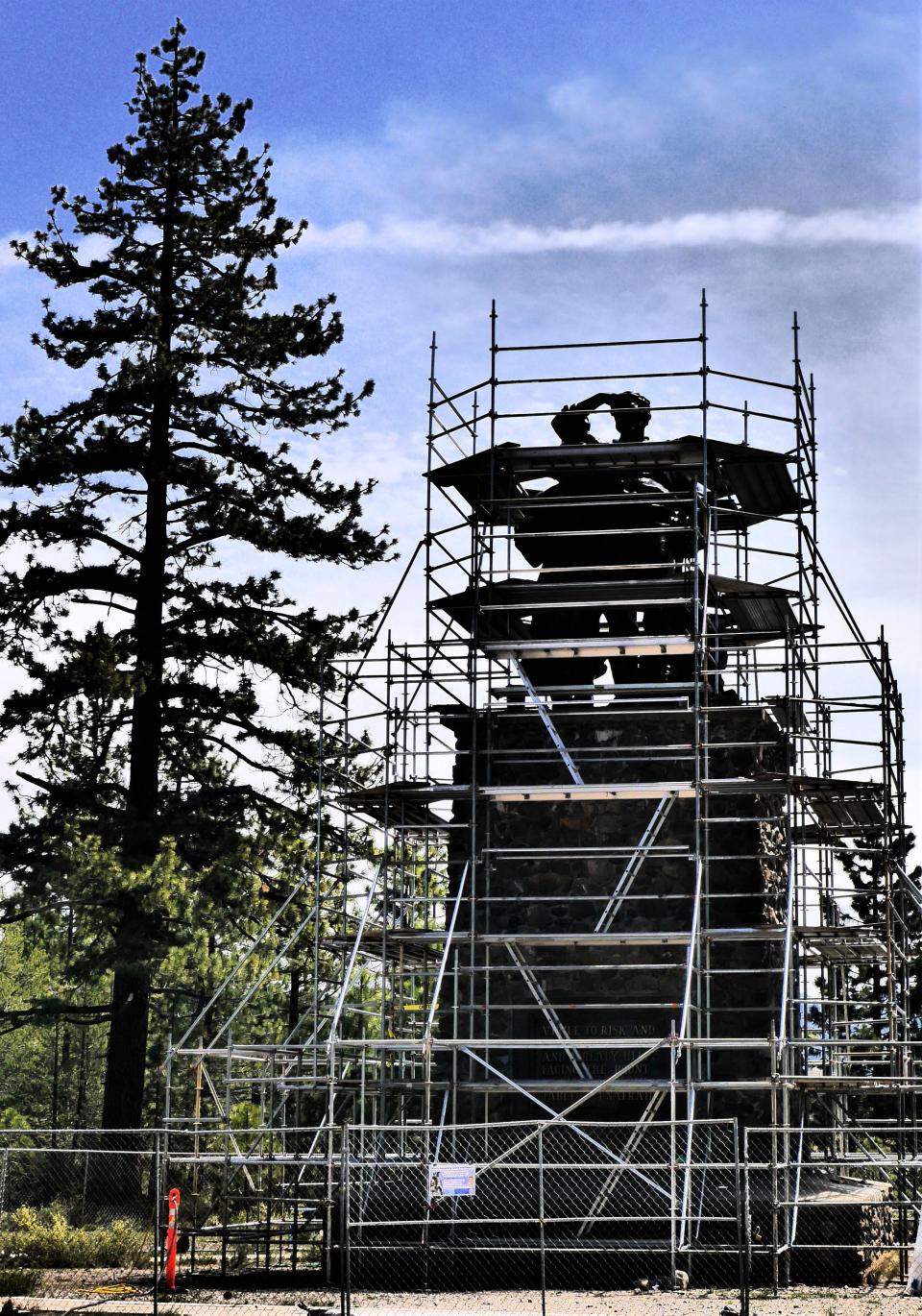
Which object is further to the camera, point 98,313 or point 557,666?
point 98,313

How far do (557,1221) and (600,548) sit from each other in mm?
8164

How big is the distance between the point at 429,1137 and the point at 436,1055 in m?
1.57

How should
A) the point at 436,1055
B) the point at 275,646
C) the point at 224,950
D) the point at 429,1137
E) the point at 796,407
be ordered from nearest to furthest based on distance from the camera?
the point at 429,1137 < the point at 436,1055 < the point at 796,407 < the point at 275,646 < the point at 224,950

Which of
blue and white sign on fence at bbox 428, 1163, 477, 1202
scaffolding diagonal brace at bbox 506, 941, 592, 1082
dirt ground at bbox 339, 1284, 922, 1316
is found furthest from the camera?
scaffolding diagonal brace at bbox 506, 941, 592, 1082

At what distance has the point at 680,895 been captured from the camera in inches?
758

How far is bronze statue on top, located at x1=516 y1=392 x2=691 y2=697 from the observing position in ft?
70.2

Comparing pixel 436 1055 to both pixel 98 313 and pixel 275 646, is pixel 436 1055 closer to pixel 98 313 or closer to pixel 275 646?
pixel 275 646

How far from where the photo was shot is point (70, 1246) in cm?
2070

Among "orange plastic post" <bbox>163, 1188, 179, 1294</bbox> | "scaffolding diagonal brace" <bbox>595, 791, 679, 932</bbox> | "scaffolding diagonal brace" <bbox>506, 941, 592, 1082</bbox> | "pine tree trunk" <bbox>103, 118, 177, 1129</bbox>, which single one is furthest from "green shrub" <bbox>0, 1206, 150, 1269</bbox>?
"scaffolding diagonal brace" <bbox>595, 791, 679, 932</bbox>

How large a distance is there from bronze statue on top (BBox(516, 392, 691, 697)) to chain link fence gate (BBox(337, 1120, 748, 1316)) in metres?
5.29

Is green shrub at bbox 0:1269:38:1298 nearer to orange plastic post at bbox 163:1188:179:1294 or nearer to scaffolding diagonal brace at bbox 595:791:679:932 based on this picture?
orange plastic post at bbox 163:1188:179:1294

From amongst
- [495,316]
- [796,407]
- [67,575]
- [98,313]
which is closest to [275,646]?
[67,575]

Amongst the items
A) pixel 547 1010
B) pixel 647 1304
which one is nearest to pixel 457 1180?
pixel 647 1304

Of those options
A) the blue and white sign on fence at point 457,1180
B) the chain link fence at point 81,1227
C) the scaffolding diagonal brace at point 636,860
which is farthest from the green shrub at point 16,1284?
the scaffolding diagonal brace at point 636,860
